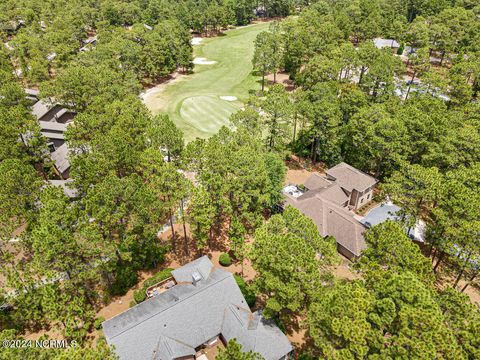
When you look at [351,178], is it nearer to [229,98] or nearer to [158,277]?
[158,277]

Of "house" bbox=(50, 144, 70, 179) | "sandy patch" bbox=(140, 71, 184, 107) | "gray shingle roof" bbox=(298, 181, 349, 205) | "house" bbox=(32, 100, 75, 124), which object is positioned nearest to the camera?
"gray shingle roof" bbox=(298, 181, 349, 205)

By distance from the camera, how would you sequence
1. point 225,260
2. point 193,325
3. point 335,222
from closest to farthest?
point 193,325
point 225,260
point 335,222

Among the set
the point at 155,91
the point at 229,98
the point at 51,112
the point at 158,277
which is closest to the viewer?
the point at 158,277

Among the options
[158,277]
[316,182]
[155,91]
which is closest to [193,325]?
[158,277]

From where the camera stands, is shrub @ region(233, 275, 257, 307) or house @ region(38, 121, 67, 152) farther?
house @ region(38, 121, 67, 152)

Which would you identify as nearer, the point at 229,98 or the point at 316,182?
the point at 316,182

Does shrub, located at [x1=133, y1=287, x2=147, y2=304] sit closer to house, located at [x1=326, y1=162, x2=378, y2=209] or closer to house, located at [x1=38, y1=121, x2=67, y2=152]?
house, located at [x1=326, y1=162, x2=378, y2=209]

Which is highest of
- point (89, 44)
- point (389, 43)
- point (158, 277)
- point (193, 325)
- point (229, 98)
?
point (89, 44)

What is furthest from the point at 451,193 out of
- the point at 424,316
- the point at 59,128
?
the point at 59,128

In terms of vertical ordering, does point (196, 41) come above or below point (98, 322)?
above

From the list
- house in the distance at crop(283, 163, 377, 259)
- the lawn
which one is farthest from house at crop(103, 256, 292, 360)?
the lawn
